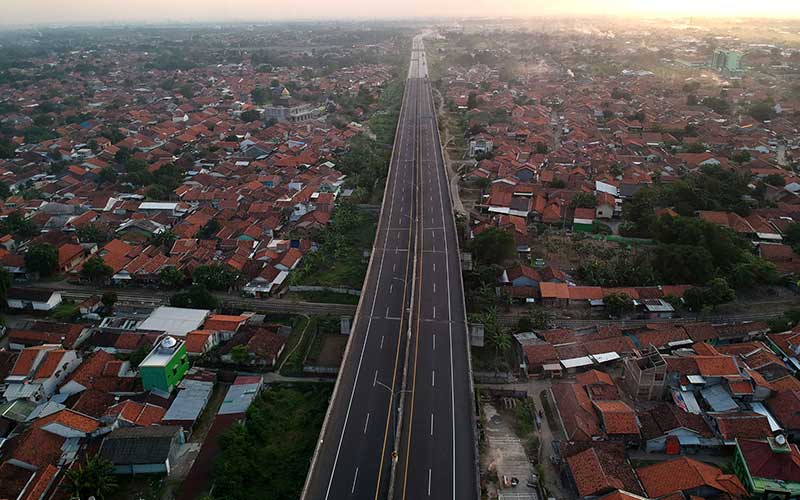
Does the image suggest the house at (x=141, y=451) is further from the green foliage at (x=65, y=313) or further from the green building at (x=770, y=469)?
the green building at (x=770, y=469)

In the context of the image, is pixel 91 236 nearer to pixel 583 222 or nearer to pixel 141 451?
Answer: pixel 141 451

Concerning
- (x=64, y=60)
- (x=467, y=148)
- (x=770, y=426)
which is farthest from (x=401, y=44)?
(x=770, y=426)

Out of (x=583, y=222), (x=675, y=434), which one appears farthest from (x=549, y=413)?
(x=583, y=222)

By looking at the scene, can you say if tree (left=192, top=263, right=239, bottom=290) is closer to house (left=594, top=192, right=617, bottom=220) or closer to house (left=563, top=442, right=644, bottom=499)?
house (left=563, top=442, right=644, bottom=499)

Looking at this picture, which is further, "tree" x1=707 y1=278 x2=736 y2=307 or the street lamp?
"tree" x1=707 y1=278 x2=736 y2=307

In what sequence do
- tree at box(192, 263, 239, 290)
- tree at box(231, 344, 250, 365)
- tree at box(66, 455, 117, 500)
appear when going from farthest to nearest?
tree at box(192, 263, 239, 290) < tree at box(231, 344, 250, 365) < tree at box(66, 455, 117, 500)

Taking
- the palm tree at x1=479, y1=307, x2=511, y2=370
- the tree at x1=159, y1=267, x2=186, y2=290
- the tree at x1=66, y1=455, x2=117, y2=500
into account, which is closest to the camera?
the tree at x1=66, y1=455, x2=117, y2=500

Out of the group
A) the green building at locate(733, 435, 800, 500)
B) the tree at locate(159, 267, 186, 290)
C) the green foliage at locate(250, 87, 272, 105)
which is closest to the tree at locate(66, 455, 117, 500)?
the tree at locate(159, 267, 186, 290)

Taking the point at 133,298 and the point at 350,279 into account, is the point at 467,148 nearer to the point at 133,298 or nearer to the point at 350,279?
the point at 350,279
